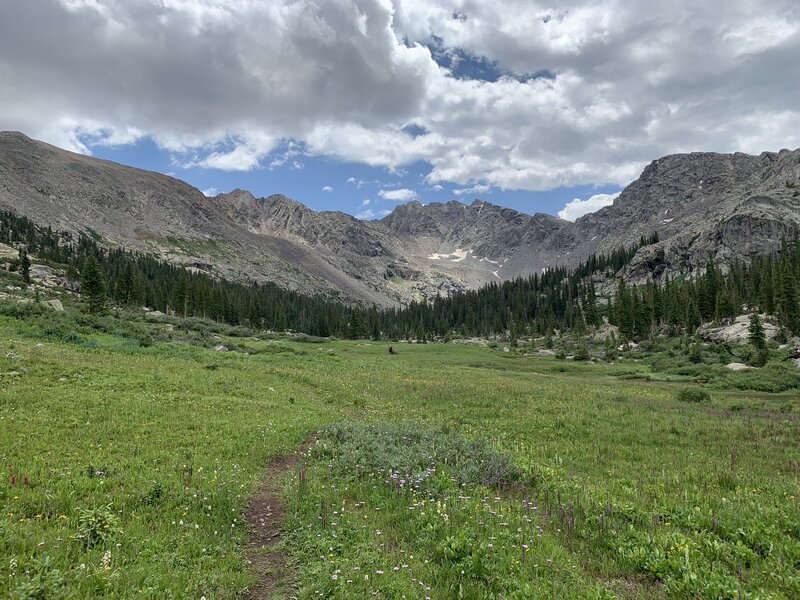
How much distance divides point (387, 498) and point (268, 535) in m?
2.86

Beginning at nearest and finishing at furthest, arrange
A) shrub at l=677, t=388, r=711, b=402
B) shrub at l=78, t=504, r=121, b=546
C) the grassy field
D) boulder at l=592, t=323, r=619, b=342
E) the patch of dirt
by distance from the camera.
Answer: the grassy field, the patch of dirt, shrub at l=78, t=504, r=121, b=546, shrub at l=677, t=388, r=711, b=402, boulder at l=592, t=323, r=619, b=342

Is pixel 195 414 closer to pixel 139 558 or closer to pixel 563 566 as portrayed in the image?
pixel 139 558

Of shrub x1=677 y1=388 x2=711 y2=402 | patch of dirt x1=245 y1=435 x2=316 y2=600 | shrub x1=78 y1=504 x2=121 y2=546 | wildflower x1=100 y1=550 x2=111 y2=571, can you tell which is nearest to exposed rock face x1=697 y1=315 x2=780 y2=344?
shrub x1=677 y1=388 x2=711 y2=402

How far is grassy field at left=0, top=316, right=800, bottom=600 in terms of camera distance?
266 inches

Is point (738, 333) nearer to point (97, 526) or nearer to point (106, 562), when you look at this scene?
point (97, 526)

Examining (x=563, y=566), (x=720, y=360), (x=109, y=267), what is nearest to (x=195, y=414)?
(x=563, y=566)

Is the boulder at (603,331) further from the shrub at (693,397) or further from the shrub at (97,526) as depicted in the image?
the shrub at (97,526)

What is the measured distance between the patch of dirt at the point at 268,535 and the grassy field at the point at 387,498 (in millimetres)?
235

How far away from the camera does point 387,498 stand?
10375 mm

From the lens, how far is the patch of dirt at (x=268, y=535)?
279 inches

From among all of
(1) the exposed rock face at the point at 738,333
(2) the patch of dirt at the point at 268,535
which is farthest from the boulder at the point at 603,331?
(2) the patch of dirt at the point at 268,535

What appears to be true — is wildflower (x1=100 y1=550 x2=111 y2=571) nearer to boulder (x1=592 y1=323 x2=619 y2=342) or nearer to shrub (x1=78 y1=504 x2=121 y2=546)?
shrub (x1=78 y1=504 x2=121 y2=546)

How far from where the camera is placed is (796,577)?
21.8 feet

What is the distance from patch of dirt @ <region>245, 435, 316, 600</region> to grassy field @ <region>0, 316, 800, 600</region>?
0.23 m
